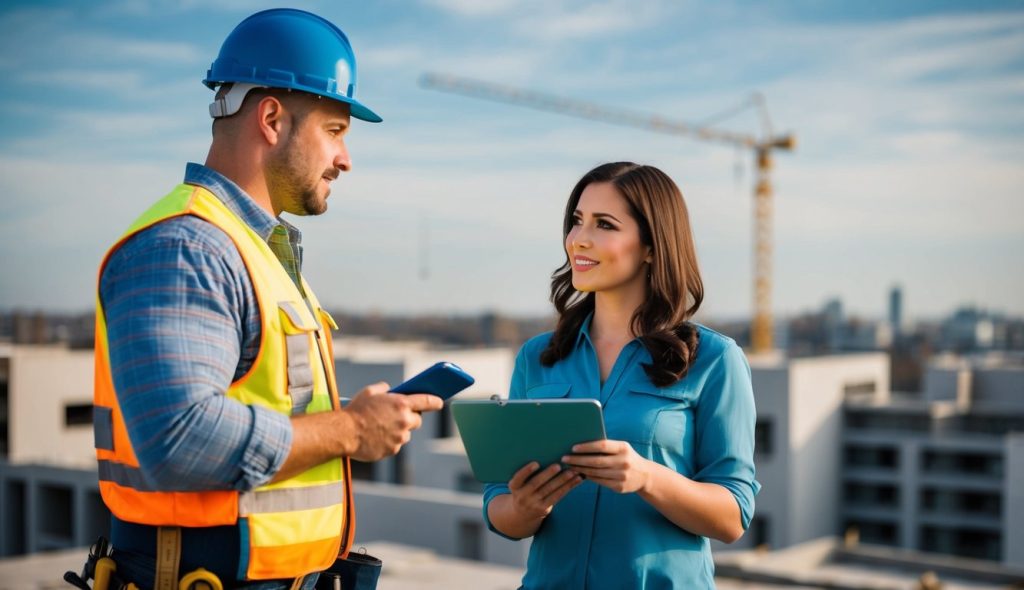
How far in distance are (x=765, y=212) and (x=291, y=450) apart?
90.8 m

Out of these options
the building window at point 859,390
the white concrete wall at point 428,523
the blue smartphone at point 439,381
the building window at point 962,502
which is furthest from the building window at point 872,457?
the blue smartphone at point 439,381

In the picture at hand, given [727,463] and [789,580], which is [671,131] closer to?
[789,580]

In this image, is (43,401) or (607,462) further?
(43,401)

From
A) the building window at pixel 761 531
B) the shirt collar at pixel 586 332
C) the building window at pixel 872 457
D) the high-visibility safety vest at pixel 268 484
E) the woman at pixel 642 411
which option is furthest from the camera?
the building window at pixel 872 457

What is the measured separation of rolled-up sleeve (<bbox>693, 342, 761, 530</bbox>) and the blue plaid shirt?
1392 millimetres

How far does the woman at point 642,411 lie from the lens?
10.0 ft

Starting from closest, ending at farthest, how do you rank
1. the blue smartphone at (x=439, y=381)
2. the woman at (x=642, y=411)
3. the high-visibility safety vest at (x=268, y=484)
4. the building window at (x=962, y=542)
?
the high-visibility safety vest at (x=268, y=484)
the blue smartphone at (x=439, y=381)
the woman at (x=642, y=411)
the building window at (x=962, y=542)

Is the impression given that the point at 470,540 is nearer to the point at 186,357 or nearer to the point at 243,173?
the point at 243,173

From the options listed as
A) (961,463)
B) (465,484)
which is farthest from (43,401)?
(961,463)

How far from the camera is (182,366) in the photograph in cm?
220

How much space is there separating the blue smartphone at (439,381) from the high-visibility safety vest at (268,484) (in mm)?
227

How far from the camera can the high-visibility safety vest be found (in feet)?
7.80

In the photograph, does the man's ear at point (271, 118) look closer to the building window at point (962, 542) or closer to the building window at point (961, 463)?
the building window at point (961, 463)

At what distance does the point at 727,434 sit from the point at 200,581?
1582 millimetres
